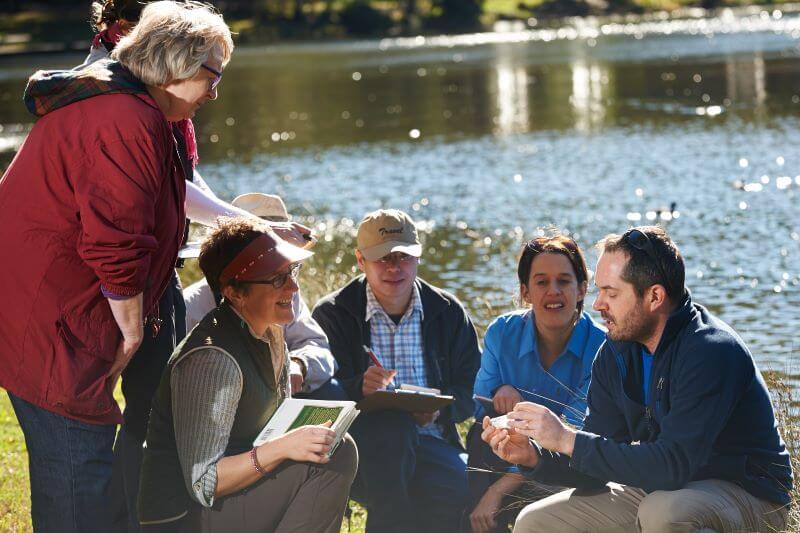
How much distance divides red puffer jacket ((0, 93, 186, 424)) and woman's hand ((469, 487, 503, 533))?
1633 mm

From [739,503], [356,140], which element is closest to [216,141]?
[356,140]

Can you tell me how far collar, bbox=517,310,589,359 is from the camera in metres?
5.02

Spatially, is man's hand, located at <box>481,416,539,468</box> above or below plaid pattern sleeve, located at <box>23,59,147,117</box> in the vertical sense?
below

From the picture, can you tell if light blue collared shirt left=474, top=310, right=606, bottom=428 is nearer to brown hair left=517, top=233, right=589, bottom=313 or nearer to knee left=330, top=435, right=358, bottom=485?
brown hair left=517, top=233, right=589, bottom=313

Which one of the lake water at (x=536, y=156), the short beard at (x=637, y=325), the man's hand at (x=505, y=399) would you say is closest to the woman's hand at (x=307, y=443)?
the short beard at (x=637, y=325)

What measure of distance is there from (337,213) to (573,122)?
10.3 m

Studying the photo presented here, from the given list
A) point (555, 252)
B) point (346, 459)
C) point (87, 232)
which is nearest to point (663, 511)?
point (346, 459)

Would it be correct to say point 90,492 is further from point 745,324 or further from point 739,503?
point 745,324

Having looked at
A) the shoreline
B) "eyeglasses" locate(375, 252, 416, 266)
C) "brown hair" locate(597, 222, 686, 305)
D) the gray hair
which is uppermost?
the shoreline

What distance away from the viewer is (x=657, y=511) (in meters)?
3.61

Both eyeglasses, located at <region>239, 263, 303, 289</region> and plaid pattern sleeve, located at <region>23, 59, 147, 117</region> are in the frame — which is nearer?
plaid pattern sleeve, located at <region>23, 59, 147, 117</region>

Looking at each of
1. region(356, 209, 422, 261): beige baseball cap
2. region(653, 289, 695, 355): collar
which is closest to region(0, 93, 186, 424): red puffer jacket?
region(653, 289, 695, 355): collar

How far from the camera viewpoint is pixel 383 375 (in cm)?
509

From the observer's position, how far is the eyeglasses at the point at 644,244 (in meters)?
3.74
